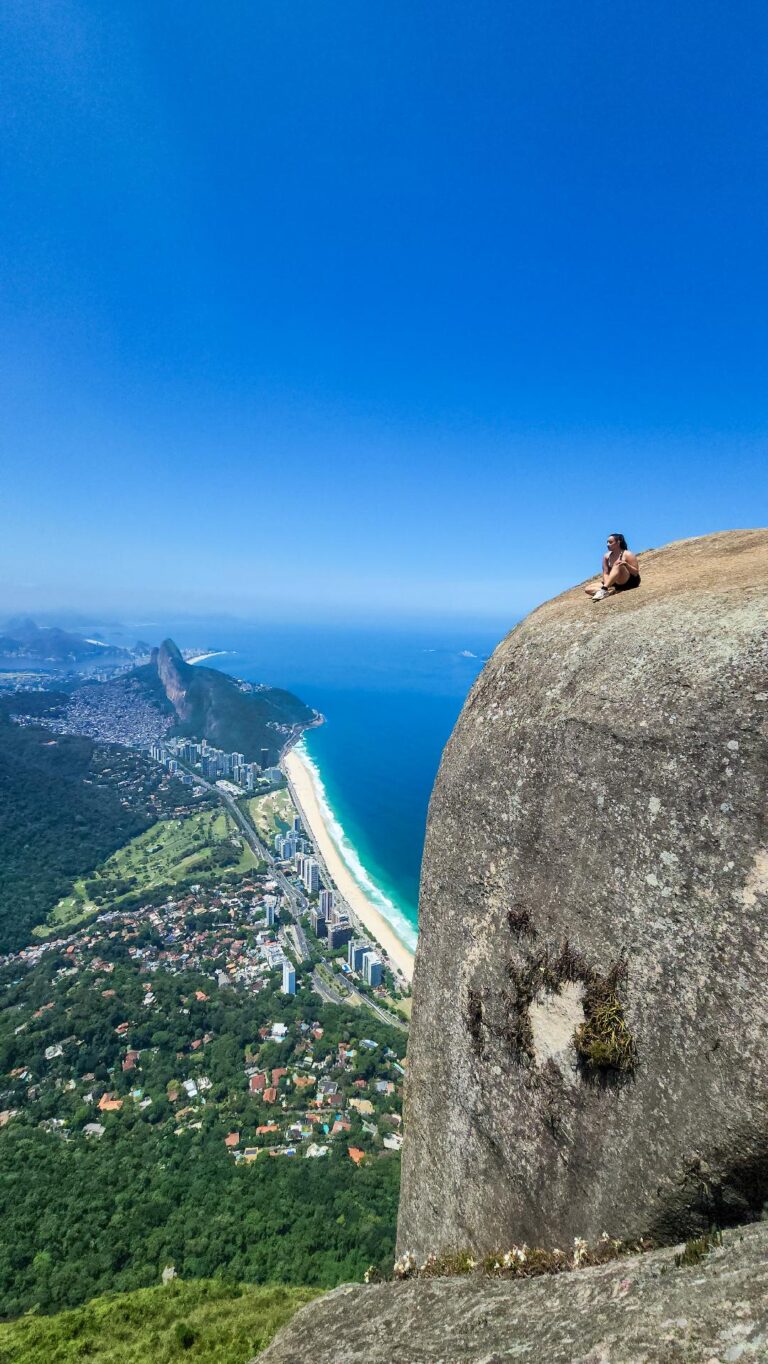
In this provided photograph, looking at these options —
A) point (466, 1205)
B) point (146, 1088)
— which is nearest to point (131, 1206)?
point (146, 1088)

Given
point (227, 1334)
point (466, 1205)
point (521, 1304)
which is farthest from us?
point (227, 1334)

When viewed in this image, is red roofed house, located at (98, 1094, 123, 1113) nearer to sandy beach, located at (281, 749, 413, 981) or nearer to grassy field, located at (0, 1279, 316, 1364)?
grassy field, located at (0, 1279, 316, 1364)

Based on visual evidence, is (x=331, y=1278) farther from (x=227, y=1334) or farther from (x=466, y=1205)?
(x=466, y=1205)

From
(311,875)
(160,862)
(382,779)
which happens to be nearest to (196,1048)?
(311,875)

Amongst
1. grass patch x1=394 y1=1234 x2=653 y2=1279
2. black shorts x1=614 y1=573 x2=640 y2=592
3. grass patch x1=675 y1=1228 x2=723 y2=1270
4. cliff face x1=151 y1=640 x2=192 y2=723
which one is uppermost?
black shorts x1=614 y1=573 x2=640 y2=592

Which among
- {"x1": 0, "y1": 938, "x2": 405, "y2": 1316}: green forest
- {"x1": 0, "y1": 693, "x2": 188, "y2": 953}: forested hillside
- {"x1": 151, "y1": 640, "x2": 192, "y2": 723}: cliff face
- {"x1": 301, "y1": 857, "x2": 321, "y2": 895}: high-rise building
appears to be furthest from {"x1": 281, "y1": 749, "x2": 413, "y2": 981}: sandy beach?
{"x1": 151, "y1": 640, "x2": 192, "y2": 723}: cliff face

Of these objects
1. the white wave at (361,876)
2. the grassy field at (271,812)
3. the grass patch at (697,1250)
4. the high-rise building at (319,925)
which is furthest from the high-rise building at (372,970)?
the grass patch at (697,1250)
